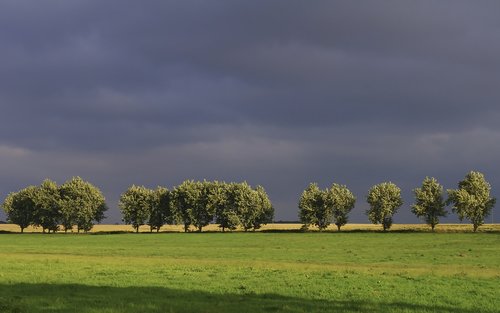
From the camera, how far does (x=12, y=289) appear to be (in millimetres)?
29344

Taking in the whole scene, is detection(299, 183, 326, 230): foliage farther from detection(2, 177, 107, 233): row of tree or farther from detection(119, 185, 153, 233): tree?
detection(2, 177, 107, 233): row of tree

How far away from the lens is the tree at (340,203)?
172 m

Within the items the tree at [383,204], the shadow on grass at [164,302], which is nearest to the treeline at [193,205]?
the tree at [383,204]

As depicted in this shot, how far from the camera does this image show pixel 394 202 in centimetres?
16762

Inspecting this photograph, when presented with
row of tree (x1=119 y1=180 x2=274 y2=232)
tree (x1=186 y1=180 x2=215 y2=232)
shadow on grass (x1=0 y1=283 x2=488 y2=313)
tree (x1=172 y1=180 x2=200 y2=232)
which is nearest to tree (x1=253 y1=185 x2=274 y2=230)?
row of tree (x1=119 y1=180 x2=274 y2=232)

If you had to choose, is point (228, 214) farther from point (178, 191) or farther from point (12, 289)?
point (12, 289)

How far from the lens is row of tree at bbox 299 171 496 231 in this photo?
15725cm

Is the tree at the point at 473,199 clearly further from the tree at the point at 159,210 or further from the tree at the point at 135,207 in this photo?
the tree at the point at 135,207

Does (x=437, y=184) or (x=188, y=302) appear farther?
(x=437, y=184)

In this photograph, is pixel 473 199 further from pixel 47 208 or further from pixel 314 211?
pixel 47 208

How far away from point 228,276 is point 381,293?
490 inches

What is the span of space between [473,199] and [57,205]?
5338 inches

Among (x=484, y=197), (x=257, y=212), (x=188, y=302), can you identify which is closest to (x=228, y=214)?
(x=257, y=212)

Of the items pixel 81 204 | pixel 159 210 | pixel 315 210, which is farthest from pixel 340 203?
pixel 81 204
